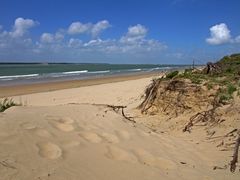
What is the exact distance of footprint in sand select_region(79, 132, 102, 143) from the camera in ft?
13.4

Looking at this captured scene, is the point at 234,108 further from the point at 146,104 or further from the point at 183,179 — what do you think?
the point at 183,179

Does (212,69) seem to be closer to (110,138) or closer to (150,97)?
(150,97)

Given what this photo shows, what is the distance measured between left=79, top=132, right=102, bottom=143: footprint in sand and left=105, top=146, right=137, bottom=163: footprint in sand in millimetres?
216

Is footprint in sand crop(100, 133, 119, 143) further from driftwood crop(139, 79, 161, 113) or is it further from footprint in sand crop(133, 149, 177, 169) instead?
driftwood crop(139, 79, 161, 113)

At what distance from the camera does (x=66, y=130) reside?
423cm

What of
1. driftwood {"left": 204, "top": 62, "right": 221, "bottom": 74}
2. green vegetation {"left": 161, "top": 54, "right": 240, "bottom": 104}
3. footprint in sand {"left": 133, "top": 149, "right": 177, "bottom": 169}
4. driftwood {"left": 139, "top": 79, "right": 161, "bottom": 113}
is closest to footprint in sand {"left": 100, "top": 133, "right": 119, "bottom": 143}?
footprint in sand {"left": 133, "top": 149, "right": 177, "bottom": 169}

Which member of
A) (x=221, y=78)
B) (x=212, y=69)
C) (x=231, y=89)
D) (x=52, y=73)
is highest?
(x=212, y=69)

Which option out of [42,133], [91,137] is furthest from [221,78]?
[42,133]

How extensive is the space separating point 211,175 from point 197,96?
11.6 feet

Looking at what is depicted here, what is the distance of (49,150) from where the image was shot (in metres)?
3.54

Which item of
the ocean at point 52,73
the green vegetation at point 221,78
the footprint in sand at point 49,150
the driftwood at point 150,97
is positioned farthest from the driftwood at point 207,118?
the ocean at point 52,73

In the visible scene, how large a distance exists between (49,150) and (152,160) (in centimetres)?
122

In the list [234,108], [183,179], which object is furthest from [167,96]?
[183,179]

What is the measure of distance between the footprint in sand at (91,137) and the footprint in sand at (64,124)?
20 cm
